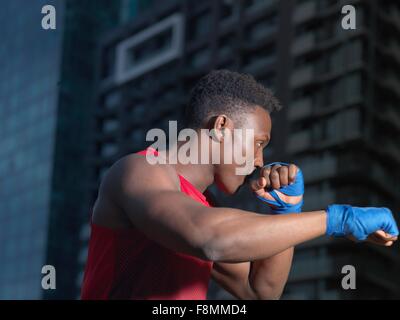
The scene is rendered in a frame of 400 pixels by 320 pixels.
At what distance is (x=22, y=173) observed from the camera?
6775cm

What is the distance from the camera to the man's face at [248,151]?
140 inches

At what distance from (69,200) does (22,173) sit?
5732 mm

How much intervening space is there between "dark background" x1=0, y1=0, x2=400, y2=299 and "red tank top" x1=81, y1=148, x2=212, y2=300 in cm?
3797

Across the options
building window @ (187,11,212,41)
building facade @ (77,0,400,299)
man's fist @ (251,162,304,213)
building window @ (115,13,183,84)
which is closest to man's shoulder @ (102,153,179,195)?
man's fist @ (251,162,304,213)

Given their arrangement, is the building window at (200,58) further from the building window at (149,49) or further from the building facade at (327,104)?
the building window at (149,49)

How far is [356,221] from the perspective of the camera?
10.3 feet

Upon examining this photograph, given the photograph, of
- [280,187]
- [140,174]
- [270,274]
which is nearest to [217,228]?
[140,174]

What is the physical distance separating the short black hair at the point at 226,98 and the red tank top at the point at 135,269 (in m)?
0.35

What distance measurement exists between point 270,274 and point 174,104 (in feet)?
165

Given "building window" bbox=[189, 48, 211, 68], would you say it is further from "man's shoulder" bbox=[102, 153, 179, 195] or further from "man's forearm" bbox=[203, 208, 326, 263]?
"man's forearm" bbox=[203, 208, 326, 263]

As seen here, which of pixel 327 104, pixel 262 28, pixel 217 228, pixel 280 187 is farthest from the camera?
pixel 262 28

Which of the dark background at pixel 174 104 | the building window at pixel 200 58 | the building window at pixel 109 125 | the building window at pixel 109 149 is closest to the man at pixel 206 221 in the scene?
the dark background at pixel 174 104

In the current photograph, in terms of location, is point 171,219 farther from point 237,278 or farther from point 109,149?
point 109,149

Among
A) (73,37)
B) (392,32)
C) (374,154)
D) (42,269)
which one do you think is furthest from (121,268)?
(73,37)
